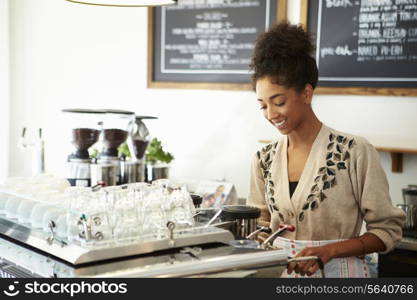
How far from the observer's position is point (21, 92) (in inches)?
199

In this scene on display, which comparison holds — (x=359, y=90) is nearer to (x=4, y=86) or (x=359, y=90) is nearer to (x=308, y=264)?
(x=308, y=264)

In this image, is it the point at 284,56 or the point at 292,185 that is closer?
the point at 284,56

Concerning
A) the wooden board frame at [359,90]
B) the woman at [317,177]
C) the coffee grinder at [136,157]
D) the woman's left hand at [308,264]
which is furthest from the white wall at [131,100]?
the woman's left hand at [308,264]

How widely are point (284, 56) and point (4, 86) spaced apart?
3.45 meters

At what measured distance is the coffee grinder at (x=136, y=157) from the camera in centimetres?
337

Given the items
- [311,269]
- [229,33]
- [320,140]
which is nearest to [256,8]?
[229,33]

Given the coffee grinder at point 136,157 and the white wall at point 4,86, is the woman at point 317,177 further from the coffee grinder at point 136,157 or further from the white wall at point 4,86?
the white wall at point 4,86

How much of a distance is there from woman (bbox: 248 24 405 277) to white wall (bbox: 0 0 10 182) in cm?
333

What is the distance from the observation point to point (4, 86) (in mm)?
4957

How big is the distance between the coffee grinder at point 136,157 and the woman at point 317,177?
1.32 m

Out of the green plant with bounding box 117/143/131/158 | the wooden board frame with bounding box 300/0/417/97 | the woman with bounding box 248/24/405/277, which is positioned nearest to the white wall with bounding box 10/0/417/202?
the wooden board frame with bounding box 300/0/417/97

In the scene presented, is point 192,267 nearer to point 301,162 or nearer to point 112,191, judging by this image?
point 112,191

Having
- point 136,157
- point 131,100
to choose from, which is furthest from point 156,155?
point 131,100

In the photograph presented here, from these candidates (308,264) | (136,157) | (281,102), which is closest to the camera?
(308,264)
